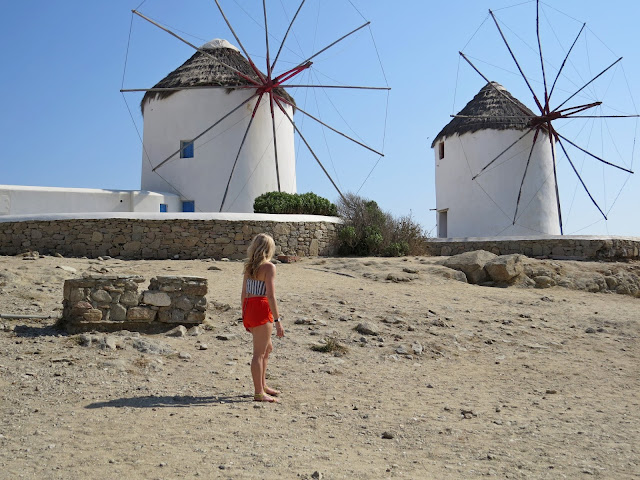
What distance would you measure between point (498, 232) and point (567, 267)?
22.9 feet

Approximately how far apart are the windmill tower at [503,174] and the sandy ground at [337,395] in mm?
11363

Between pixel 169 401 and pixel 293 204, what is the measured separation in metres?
11.7

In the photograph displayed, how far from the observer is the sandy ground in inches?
175

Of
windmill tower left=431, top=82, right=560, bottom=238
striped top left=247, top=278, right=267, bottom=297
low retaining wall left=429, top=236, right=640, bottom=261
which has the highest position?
windmill tower left=431, top=82, right=560, bottom=238

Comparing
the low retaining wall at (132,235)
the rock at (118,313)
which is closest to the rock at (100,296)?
the rock at (118,313)

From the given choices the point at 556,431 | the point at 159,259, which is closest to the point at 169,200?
the point at 159,259

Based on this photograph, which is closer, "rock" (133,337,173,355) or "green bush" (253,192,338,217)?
"rock" (133,337,173,355)

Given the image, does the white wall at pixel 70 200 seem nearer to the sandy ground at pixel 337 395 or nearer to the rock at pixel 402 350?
the sandy ground at pixel 337 395

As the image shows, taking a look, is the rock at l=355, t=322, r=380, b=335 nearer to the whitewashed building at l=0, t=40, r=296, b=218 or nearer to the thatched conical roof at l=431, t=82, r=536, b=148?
the whitewashed building at l=0, t=40, r=296, b=218

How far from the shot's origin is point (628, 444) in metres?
5.22

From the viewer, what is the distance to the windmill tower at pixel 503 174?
22.3 m

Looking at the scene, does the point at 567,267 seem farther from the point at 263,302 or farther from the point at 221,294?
the point at 263,302

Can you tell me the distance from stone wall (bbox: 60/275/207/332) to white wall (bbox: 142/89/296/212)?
38.0 feet

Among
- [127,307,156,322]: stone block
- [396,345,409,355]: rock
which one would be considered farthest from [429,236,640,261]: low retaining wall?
[127,307,156,322]: stone block
